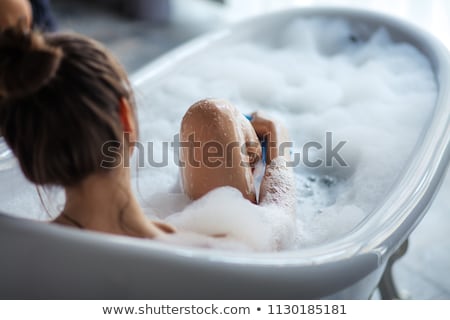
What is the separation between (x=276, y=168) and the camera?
127cm

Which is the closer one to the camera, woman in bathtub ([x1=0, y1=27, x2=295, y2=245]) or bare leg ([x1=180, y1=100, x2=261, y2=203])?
woman in bathtub ([x1=0, y1=27, x2=295, y2=245])

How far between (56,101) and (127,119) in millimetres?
114

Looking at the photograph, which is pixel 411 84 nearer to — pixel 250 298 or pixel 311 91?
pixel 311 91

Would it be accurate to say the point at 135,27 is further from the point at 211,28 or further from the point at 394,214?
the point at 394,214

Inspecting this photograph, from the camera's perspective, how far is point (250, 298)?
818 millimetres

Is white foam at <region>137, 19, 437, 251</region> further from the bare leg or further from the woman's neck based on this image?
the woman's neck

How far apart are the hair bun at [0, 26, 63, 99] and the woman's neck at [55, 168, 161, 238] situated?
17 cm

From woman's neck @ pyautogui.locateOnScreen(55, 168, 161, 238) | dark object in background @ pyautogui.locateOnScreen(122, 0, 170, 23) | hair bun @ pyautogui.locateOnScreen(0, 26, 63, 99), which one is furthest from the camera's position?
dark object in background @ pyautogui.locateOnScreen(122, 0, 170, 23)

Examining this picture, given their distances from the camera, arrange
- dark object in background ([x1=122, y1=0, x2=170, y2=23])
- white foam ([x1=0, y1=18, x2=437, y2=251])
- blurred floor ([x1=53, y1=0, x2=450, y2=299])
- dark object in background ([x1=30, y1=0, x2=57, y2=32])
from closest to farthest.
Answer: white foam ([x1=0, y1=18, x2=437, y2=251])
blurred floor ([x1=53, y1=0, x2=450, y2=299])
dark object in background ([x1=30, y1=0, x2=57, y2=32])
dark object in background ([x1=122, y1=0, x2=170, y2=23])

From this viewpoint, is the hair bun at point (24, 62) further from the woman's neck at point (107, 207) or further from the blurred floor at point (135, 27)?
the blurred floor at point (135, 27)

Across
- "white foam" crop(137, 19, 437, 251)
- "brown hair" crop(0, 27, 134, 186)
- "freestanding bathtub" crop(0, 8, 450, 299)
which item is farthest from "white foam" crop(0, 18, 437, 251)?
"brown hair" crop(0, 27, 134, 186)

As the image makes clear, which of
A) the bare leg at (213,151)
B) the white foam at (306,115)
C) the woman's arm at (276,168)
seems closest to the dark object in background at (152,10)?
the white foam at (306,115)

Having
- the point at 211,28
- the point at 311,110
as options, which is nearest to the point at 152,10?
the point at 211,28
